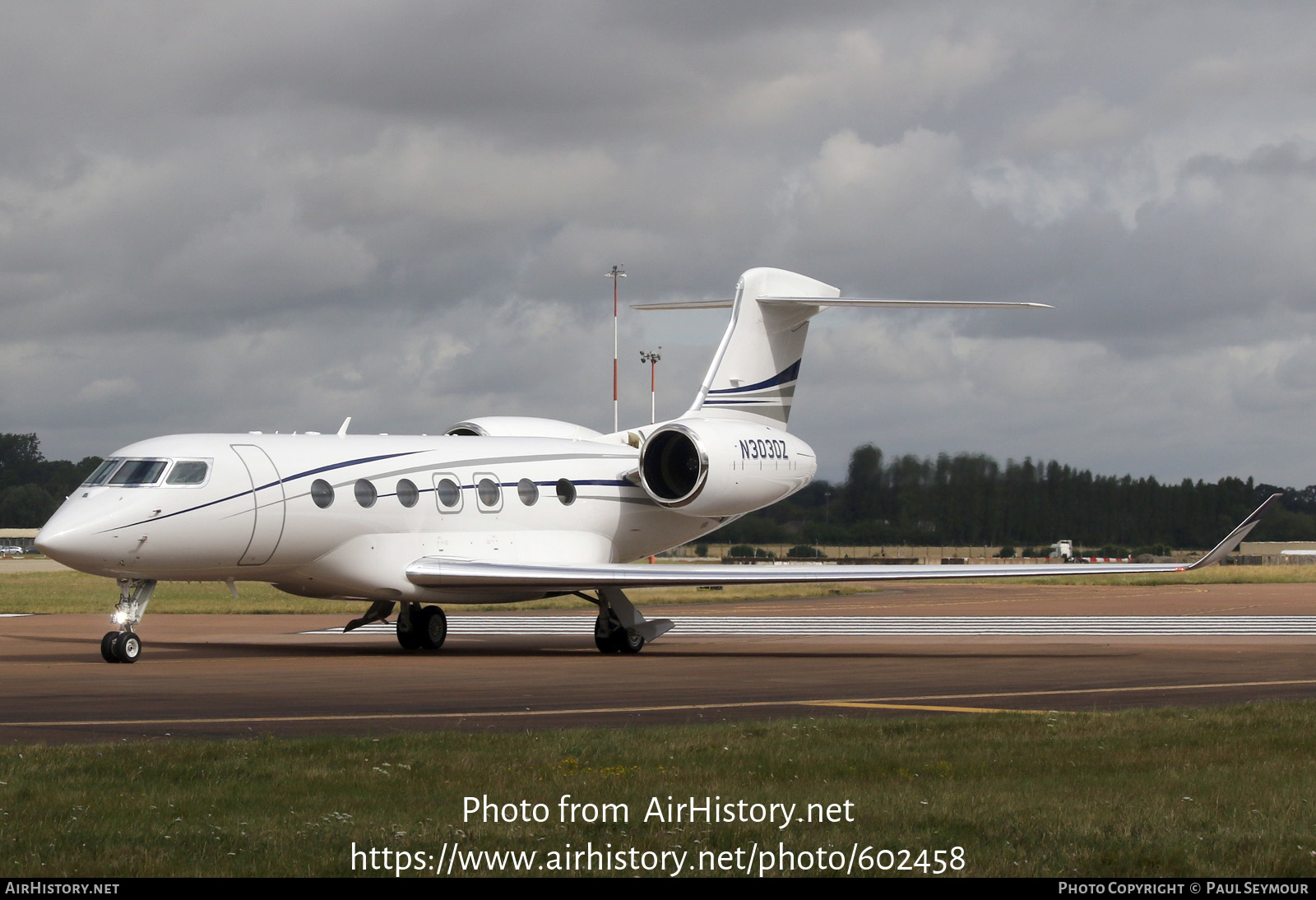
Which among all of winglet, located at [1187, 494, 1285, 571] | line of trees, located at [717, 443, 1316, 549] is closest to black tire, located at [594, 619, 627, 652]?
winglet, located at [1187, 494, 1285, 571]

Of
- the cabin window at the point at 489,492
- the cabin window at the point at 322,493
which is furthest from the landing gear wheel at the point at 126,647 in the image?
the cabin window at the point at 489,492

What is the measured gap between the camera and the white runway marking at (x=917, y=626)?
29.1 meters

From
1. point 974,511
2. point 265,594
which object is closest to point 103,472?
point 265,594

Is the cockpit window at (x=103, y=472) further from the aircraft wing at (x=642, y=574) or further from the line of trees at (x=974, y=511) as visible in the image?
the line of trees at (x=974, y=511)

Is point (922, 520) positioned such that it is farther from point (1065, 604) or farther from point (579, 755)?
point (579, 755)

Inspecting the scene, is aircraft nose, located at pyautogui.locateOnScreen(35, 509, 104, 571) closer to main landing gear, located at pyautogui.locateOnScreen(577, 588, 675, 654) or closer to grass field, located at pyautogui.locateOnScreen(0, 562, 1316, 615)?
main landing gear, located at pyautogui.locateOnScreen(577, 588, 675, 654)

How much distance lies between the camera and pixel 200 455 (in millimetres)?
21688

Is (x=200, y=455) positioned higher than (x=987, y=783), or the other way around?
(x=200, y=455)

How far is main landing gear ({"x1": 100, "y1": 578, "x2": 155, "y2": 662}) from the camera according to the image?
20219mm

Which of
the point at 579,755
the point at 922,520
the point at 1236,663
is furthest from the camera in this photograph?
the point at 922,520

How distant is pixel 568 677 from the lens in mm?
18797

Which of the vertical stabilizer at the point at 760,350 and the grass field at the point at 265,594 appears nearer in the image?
the vertical stabilizer at the point at 760,350
